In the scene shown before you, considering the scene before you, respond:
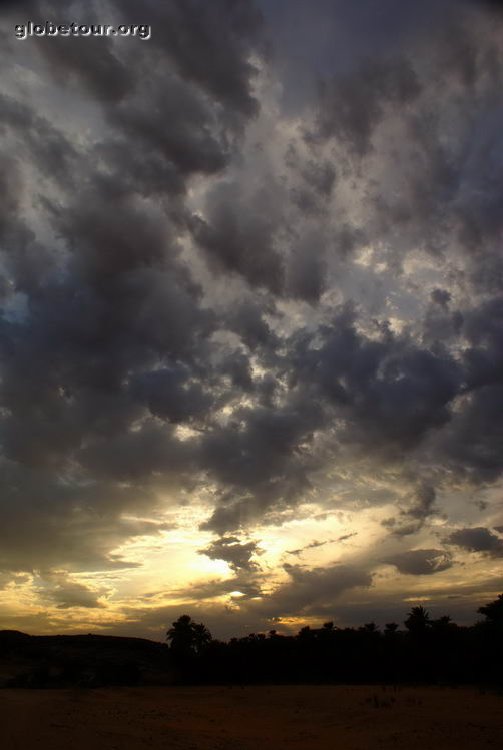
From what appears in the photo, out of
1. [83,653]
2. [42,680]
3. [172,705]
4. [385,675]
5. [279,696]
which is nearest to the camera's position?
[172,705]

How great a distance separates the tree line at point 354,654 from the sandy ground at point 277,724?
27.7 feet

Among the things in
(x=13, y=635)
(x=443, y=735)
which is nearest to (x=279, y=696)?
(x=443, y=735)

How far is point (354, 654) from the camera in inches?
2596

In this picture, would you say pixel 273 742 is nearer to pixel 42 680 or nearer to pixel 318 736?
pixel 318 736

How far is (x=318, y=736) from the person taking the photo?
27297mm

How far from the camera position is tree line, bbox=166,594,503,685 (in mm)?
51781

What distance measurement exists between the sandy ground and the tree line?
8435 millimetres

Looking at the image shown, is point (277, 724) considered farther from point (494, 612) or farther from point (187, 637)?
point (187, 637)

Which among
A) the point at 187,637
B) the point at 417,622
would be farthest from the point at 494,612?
the point at 187,637

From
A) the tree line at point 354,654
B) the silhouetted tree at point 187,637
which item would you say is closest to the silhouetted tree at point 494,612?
the tree line at point 354,654

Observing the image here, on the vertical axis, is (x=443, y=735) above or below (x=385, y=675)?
above

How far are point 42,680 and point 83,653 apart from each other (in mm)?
27257

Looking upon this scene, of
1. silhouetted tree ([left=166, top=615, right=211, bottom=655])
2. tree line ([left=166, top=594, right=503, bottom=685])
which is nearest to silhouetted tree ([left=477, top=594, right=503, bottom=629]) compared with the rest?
tree line ([left=166, top=594, right=503, bottom=685])

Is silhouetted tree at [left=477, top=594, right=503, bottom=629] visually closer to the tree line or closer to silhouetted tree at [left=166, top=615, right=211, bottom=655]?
the tree line
